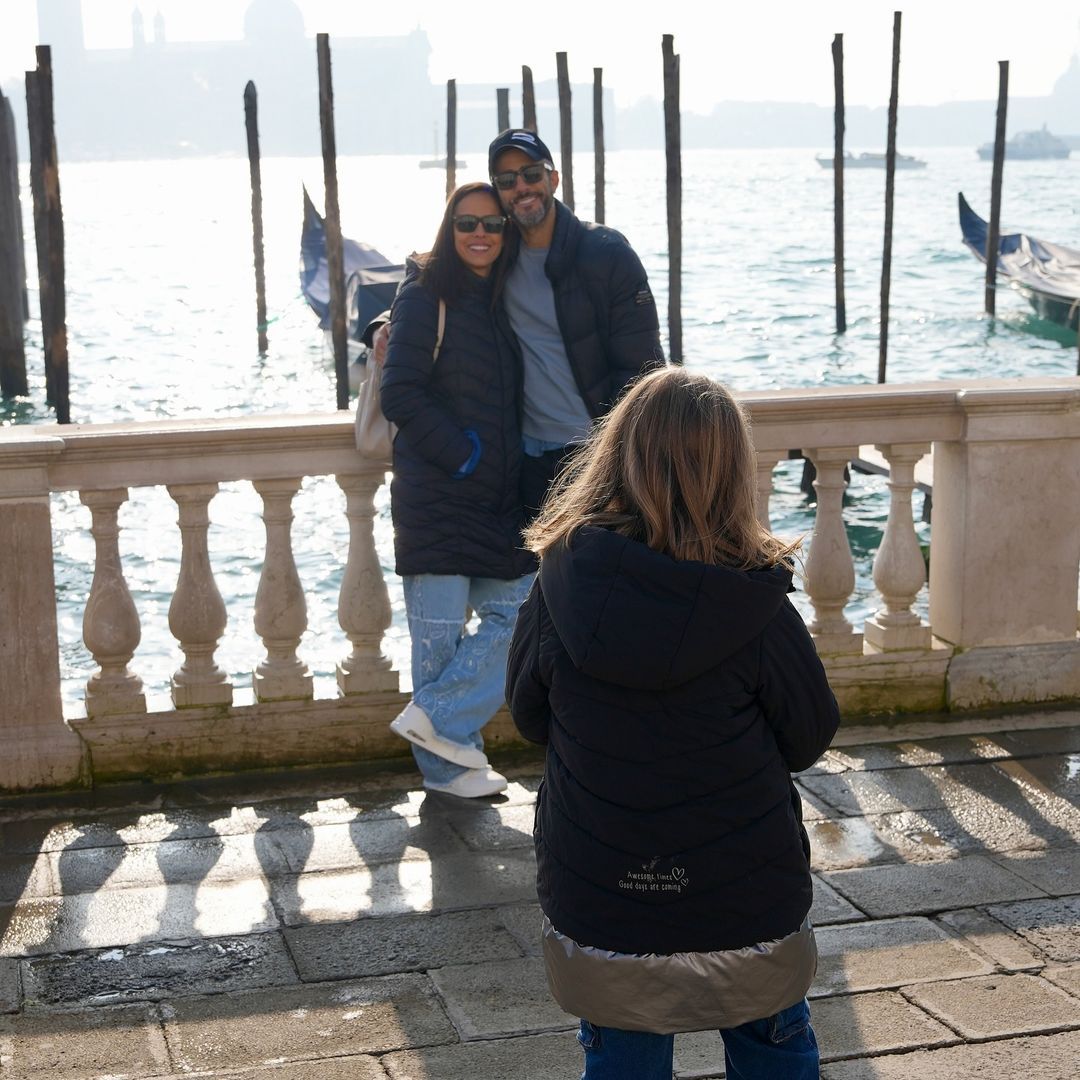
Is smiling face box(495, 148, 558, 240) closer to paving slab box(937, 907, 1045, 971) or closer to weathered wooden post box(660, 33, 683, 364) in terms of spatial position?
paving slab box(937, 907, 1045, 971)

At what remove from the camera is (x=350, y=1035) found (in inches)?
110

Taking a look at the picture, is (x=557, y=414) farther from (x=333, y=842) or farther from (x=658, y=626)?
(x=658, y=626)

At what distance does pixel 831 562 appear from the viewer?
452 centimetres

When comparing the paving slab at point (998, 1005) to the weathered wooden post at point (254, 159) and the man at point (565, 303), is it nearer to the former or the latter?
the man at point (565, 303)

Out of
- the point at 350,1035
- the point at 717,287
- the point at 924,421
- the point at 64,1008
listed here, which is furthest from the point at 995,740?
the point at 717,287

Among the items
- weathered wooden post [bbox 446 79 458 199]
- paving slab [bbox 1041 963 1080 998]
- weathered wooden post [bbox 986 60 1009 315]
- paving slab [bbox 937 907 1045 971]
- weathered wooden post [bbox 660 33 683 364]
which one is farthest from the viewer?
weathered wooden post [bbox 986 60 1009 315]

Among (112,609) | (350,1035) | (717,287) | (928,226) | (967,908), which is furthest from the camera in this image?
(928,226)

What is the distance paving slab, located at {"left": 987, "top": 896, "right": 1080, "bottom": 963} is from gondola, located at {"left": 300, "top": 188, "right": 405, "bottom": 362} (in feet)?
64.5

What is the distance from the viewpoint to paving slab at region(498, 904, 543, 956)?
3152 millimetres

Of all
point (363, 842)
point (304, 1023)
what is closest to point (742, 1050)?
point (304, 1023)

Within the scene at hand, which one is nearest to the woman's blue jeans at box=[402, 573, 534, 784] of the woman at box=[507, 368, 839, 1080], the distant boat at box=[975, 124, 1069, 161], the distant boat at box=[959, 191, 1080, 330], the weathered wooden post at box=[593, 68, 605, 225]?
the woman at box=[507, 368, 839, 1080]

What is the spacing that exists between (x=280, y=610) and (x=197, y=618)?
21 cm

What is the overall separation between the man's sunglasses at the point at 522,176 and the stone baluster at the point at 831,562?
1149mm

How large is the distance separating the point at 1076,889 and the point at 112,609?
2.36 meters
